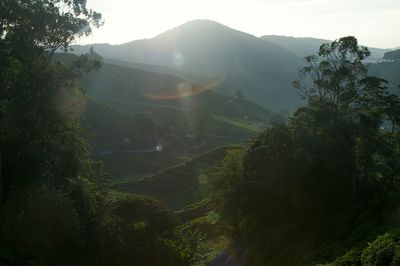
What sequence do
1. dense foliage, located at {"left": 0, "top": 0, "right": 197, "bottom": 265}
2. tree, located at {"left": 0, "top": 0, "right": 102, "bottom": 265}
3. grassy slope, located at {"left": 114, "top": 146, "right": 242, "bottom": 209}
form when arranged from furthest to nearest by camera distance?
grassy slope, located at {"left": 114, "top": 146, "right": 242, "bottom": 209}, tree, located at {"left": 0, "top": 0, "right": 102, "bottom": 265}, dense foliage, located at {"left": 0, "top": 0, "right": 197, "bottom": 265}

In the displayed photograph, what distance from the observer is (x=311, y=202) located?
1635 inches

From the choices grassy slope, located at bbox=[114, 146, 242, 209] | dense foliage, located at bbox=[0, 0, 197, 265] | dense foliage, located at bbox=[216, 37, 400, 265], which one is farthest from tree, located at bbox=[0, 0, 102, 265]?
grassy slope, located at bbox=[114, 146, 242, 209]

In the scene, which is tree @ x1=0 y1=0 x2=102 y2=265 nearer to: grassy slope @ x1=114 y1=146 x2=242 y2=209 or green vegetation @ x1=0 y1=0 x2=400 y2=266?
green vegetation @ x1=0 y1=0 x2=400 y2=266

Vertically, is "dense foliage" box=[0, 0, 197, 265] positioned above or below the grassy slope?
above

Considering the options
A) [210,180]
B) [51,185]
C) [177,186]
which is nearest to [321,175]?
[210,180]

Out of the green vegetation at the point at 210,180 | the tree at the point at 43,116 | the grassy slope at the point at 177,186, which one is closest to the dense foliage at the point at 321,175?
the green vegetation at the point at 210,180

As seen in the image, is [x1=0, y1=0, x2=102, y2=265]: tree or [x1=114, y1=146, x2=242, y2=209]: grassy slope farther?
[x1=114, y1=146, x2=242, y2=209]: grassy slope

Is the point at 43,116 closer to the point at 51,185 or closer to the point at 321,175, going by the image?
the point at 51,185

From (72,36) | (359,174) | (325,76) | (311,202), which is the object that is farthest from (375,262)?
(72,36)

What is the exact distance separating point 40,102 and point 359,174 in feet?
99.6

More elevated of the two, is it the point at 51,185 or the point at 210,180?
the point at 51,185

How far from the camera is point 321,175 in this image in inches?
1640

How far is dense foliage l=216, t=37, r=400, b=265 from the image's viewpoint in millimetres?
37688

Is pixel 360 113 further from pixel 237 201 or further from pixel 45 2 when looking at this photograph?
pixel 45 2
